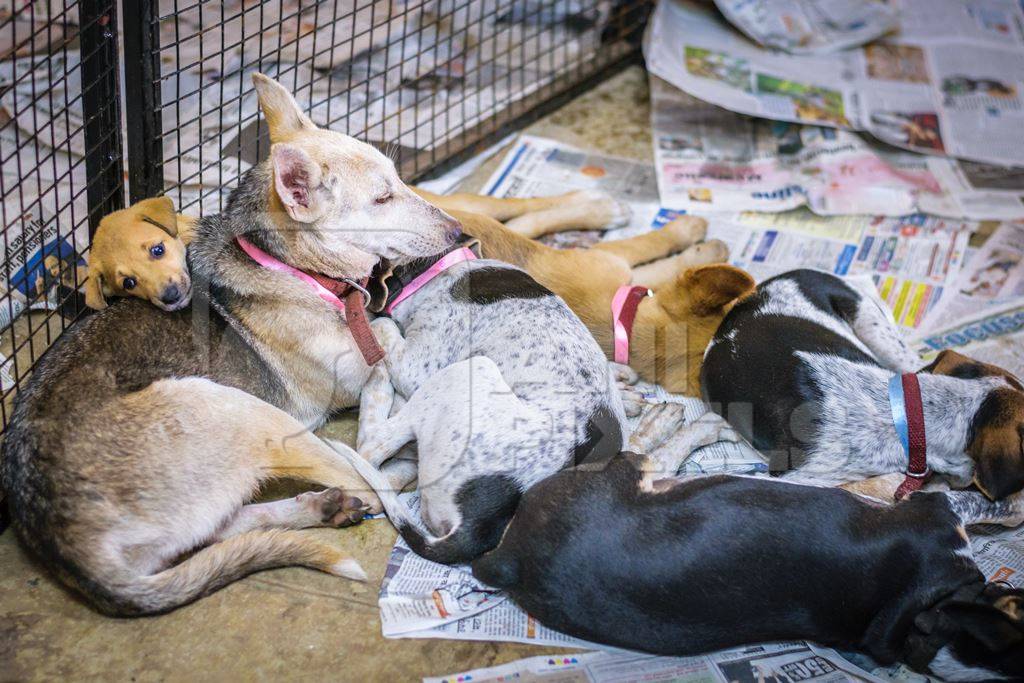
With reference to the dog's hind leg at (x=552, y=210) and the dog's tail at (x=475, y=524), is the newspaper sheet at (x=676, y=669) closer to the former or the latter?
the dog's tail at (x=475, y=524)

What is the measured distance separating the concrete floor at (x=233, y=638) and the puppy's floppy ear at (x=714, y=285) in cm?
142

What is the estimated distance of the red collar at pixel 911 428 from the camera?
3211 millimetres

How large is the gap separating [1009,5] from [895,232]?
7.08ft

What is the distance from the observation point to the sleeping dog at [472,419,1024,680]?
258 centimetres

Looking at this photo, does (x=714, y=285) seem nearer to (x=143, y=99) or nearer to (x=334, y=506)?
(x=334, y=506)

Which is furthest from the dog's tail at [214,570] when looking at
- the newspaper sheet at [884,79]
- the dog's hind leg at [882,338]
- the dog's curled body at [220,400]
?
the newspaper sheet at [884,79]

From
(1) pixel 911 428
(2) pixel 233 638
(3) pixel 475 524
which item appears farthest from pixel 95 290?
(1) pixel 911 428

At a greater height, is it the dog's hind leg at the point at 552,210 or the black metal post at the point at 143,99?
the black metal post at the point at 143,99

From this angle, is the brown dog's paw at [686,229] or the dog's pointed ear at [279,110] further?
the brown dog's paw at [686,229]

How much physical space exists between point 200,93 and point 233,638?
2032 mm

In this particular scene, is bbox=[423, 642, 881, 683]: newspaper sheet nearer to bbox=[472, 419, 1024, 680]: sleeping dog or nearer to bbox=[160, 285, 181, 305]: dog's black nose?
bbox=[472, 419, 1024, 680]: sleeping dog

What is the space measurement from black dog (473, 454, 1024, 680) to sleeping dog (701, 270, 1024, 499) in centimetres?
53

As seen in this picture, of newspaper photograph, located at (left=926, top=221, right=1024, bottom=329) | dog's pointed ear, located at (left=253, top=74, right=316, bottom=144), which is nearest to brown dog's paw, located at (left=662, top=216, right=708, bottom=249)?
newspaper photograph, located at (left=926, top=221, right=1024, bottom=329)

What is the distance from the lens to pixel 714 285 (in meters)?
3.56
